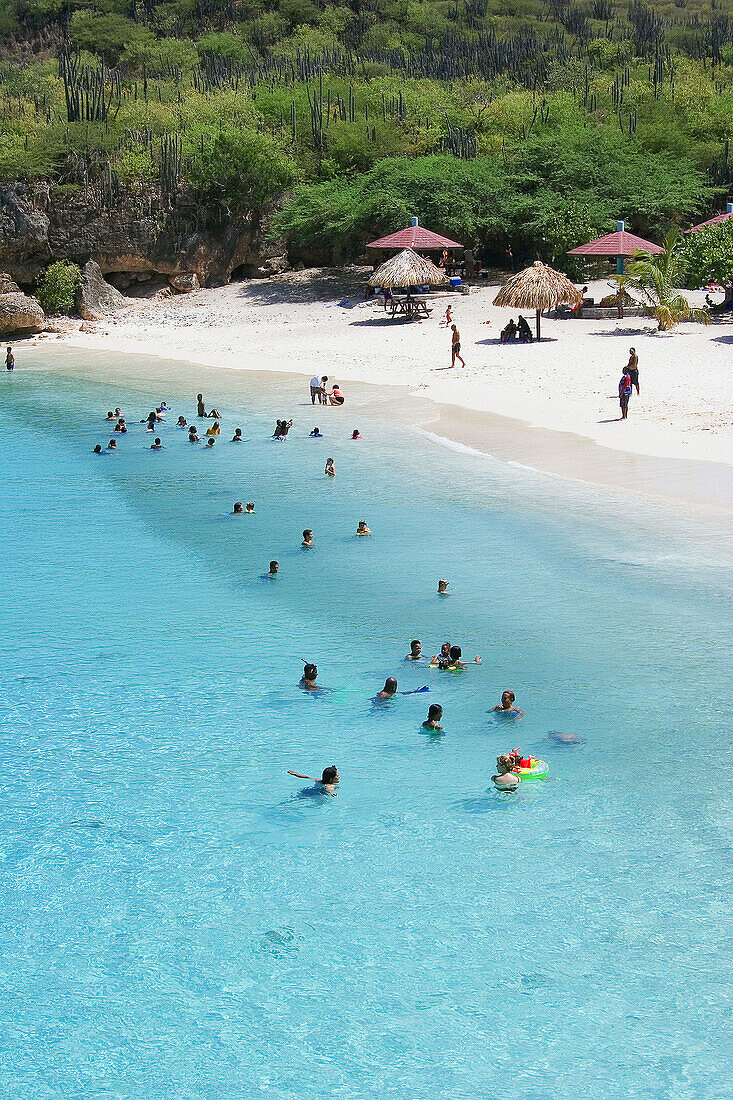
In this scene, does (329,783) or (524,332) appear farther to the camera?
(524,332)

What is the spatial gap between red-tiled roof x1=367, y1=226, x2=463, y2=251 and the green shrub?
41.1 feet

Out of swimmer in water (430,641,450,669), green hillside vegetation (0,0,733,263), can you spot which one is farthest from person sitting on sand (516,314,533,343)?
swimmer in water (430,641,450,669)

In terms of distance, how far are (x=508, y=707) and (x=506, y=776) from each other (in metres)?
1.37

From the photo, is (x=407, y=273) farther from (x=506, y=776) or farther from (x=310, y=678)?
(x=506, y=776)

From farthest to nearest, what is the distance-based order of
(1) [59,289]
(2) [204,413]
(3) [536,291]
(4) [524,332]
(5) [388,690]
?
(1) [59,289], (4) [524,332], (3) [536,291], (2) [204,413], (5) [388,690]

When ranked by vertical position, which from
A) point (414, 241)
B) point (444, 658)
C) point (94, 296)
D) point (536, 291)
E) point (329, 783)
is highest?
point (414, 241)

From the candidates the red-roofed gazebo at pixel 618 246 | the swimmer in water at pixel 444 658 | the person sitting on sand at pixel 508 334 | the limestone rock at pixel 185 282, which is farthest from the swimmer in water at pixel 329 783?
the limestone rock at pixel 185 282

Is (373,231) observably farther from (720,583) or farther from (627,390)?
(720,583)

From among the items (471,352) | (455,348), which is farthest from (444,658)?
(471,352)

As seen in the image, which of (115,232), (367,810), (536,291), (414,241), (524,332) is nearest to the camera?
(367,810)

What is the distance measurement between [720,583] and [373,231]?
96.7 feet

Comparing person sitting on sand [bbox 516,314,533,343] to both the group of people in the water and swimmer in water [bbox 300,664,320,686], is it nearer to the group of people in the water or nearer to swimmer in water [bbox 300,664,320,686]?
the group of people in the water

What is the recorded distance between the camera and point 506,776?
10.9 m

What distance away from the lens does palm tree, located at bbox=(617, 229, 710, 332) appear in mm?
31453
